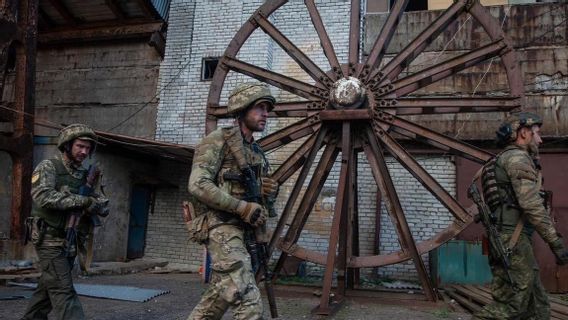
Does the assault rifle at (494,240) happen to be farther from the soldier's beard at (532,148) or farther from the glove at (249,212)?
the glove at (249,212)

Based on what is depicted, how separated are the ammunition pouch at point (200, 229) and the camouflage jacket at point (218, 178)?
0.05m

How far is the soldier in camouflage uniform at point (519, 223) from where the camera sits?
326 centimetres

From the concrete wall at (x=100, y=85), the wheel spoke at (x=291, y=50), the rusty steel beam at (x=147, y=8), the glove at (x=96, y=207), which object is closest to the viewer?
the glove at (x=96, y=207)

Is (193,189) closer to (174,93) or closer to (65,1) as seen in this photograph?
(174,93)

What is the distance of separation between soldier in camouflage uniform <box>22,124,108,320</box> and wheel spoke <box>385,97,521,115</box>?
380 centimetres

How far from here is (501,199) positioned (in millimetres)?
3543

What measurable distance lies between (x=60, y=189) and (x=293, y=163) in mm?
3081

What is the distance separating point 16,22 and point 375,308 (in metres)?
7.39

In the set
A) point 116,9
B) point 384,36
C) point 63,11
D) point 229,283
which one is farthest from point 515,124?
point 63,11

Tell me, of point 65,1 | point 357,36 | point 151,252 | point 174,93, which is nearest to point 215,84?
point 357,36

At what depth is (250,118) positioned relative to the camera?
312cm

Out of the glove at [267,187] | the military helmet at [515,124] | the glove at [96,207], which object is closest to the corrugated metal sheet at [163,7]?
the glove at [96,207]

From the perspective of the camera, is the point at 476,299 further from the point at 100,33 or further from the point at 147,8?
the point at 100,33

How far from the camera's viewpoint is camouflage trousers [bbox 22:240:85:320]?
3252 millimetres
